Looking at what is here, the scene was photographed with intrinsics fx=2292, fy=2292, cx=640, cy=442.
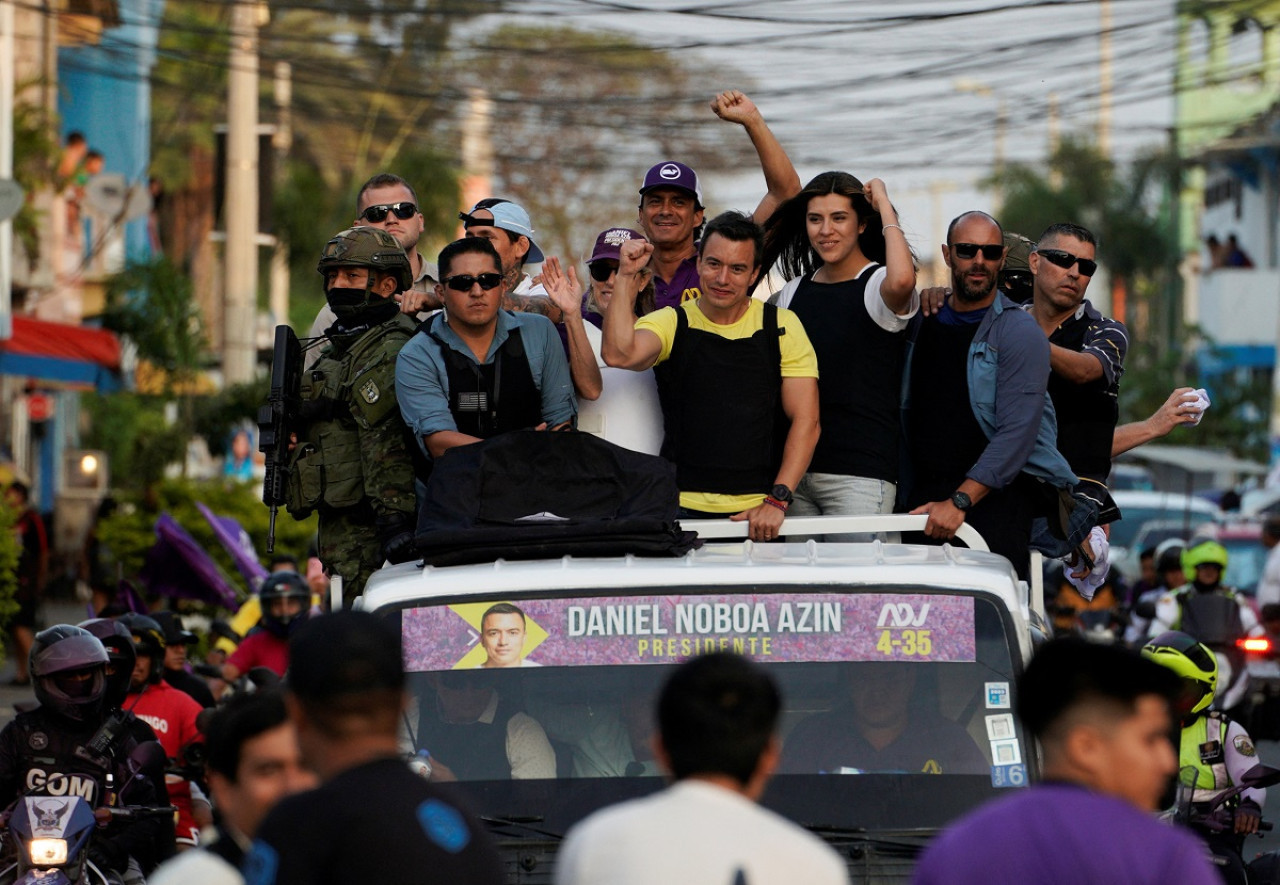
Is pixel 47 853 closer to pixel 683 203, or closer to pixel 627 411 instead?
pixel 627 411

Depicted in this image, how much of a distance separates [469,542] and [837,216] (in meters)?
1.89

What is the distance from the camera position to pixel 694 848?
3.56m

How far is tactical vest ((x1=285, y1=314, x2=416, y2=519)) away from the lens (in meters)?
7.25

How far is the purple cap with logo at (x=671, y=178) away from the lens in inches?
314

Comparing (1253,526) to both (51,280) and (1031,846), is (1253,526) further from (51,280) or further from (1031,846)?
(1031,846)

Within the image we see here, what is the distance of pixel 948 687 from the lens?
580 cm

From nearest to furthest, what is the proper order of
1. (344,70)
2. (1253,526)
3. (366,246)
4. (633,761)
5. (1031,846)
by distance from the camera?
(1031,846) < (633,761) < (366,246) < (1253,526) < (344,70)

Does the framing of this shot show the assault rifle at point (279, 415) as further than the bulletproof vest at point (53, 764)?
No

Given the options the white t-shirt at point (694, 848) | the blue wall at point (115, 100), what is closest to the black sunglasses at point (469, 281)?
the white t-shirt at point (694, 848)

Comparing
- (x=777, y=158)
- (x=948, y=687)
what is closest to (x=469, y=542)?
(x=948, y=687)

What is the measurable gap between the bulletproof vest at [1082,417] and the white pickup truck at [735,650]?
199 centimetres

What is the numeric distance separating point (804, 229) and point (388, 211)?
1.60 m

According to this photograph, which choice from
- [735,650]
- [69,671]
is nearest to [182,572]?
[69,671]

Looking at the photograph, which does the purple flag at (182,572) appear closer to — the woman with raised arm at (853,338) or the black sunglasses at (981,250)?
the woman with raised arm at (853,338)
